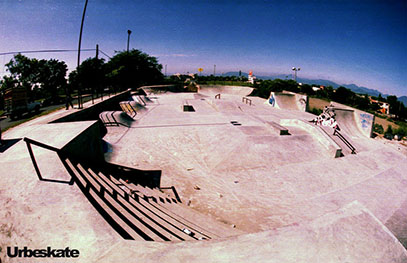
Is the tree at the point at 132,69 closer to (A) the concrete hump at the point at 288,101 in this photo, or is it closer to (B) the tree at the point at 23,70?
(B) the tree at the point at 23,70

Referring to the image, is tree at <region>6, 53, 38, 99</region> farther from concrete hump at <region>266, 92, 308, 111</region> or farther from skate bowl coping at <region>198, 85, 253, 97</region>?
concrete hump at <region>266, 92, 308, 111</region>

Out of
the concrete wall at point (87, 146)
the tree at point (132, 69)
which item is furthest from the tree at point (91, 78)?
the tree at point (132, 69)

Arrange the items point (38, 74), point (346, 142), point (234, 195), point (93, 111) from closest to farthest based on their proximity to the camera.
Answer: point (234, 195) < point (346, 142) < point (93, 111) < point (38, 74)

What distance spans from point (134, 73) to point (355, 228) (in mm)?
47999

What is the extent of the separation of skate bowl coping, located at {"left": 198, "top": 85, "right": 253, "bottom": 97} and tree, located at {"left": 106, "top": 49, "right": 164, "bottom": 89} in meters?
14.1

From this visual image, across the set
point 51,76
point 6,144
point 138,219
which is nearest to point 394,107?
point 138,219

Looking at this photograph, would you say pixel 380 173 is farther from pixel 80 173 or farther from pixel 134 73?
pixel 134 73

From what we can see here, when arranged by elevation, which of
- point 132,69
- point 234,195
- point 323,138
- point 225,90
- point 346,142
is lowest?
point 234,195

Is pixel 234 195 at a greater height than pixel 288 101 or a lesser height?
lesser

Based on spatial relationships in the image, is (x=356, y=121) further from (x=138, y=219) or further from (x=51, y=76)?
(x=51, y=76)

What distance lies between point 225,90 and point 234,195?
3989cm

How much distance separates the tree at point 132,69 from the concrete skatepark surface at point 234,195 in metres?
30.1

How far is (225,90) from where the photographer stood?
1781 inches

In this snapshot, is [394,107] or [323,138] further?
[394,107]
